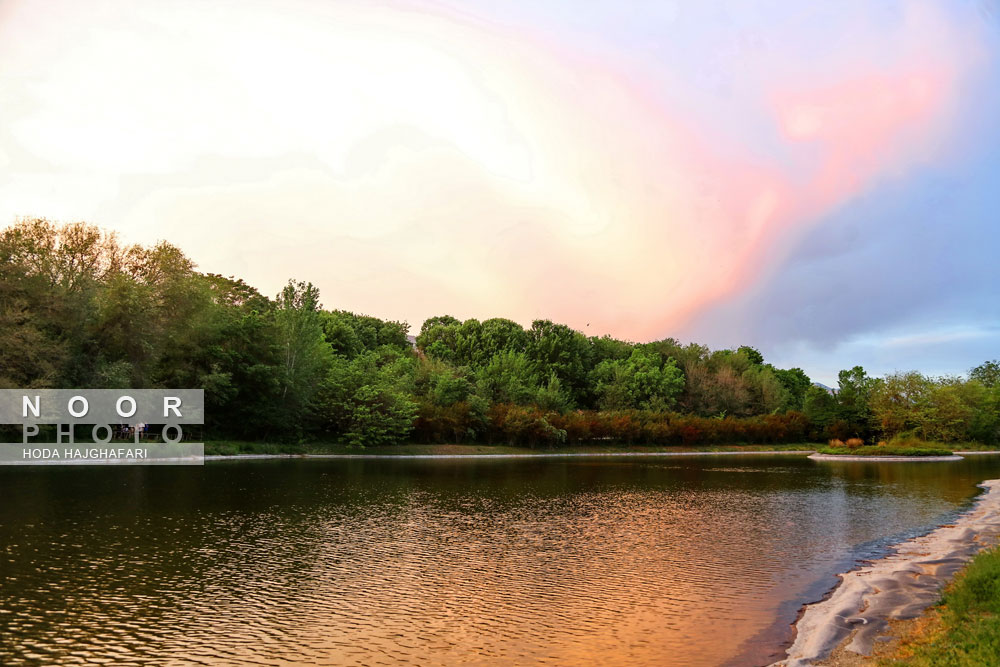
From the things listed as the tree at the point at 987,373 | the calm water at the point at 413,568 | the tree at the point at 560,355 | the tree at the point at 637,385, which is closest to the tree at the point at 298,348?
the calm water at the point at 413,568

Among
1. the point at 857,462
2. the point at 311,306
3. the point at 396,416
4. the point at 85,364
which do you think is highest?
the point at 311,306

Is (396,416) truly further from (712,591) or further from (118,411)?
(712,591)

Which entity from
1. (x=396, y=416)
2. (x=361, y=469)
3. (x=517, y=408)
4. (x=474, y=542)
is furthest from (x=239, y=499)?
(x=517, y=408)

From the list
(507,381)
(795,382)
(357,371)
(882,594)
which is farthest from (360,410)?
(795,382)

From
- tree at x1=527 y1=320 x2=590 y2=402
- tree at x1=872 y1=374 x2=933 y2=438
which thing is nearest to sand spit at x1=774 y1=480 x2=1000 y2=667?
tree at x1=872 y1=374 x2=933 y2=438

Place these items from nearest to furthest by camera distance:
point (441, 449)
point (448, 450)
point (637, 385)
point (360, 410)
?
point (360, 410) → point (441, 449) → point (448, 450) → point (637, 385)

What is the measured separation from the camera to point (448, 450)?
232 ft

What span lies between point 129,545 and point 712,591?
16.6 meters

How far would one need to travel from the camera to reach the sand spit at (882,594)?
39.8 feet

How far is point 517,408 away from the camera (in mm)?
78188

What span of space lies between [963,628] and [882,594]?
4.90 m

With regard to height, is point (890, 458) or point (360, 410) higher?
point (360, 410)

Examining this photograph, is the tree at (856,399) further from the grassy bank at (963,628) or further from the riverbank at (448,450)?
the grassy bank at (963,628)

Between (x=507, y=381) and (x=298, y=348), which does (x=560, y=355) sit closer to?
(x=507, y=381)
